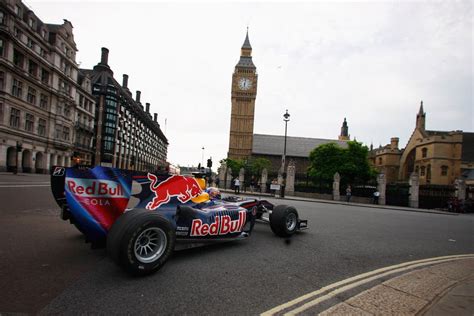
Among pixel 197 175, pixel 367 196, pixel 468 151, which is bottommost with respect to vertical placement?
pixel 367 196

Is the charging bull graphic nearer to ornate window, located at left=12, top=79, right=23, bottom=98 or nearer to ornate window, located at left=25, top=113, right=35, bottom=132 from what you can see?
ornate window, located at left=12, top=79, right=23, bottom=98

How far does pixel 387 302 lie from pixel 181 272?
2662 millimetres

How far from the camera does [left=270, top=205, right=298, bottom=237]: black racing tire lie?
19.6 feet

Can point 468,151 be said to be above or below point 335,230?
above

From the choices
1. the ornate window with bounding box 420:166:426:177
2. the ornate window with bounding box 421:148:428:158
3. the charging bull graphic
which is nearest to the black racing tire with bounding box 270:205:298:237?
the charging bull graphic

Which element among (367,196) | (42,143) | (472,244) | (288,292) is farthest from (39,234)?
(42,143)

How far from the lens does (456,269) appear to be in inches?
172

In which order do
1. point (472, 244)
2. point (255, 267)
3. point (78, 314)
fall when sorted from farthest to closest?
point (472, 244), point (255, 267), point (78, 314)

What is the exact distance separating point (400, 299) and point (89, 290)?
3.73m

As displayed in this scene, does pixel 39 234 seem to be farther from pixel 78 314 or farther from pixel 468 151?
pixel 468 151

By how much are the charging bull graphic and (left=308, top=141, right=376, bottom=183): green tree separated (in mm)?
40912

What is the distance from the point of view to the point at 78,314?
2363 mm

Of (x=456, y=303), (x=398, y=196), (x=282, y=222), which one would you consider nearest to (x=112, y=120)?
(x=398, y=196)

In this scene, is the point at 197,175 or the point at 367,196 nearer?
the point at 197,175
